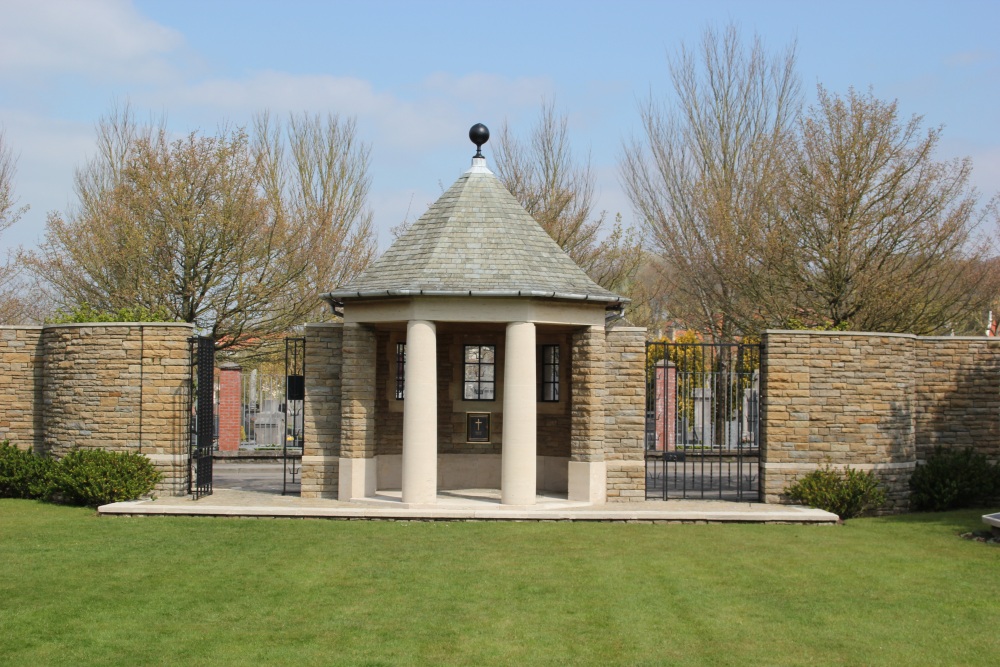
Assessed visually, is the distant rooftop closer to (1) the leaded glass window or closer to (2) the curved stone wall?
(1) the leaded glass window

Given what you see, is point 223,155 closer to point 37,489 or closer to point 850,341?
point 37,489

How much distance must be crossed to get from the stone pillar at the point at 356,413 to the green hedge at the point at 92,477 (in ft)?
10.9

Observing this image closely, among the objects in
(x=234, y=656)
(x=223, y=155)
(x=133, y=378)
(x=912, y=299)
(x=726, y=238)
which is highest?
(x=223, y=155)

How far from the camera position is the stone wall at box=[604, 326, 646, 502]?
18766 millimetres

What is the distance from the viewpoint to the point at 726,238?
30359 millimetres

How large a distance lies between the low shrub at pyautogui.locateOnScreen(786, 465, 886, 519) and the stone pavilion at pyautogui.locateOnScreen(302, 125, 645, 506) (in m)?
2.87

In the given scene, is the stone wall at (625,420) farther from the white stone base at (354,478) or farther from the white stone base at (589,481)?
the white stone base at (354,478)

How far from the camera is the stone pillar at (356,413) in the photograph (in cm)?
1867

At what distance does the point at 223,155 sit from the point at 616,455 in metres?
15.7

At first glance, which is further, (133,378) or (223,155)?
(223,155)

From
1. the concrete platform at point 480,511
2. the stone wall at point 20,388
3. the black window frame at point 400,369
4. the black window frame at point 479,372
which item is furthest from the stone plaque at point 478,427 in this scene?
the stone wall at point 20,388

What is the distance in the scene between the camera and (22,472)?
1923 cm

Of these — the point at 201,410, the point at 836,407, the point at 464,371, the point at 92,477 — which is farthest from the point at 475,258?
the point at 92,477

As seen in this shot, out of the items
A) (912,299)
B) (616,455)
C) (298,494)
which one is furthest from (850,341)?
(298,494)
